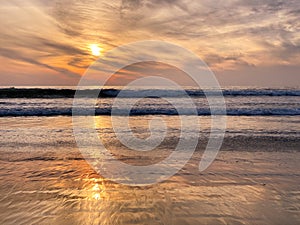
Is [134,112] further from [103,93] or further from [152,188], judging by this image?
[103,93]

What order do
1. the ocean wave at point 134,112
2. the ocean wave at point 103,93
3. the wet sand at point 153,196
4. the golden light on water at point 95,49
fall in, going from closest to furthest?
the wet sand at point 153,196 < the ocean wave at point 134,112 < the golden light on water at point 95,49 < the ocean wave at point 103,93

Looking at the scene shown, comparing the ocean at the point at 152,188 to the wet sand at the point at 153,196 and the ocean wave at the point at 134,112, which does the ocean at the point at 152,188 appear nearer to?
the wet sand at the point at 153,196

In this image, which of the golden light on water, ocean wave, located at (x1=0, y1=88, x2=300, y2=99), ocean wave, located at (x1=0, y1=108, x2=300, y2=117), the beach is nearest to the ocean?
the beach

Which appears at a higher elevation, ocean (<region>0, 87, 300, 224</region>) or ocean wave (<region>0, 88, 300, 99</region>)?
ocean wave (<region>0, 88, 300, 99</region>)

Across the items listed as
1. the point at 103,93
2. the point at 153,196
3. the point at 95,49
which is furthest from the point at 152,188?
the point at 103,93

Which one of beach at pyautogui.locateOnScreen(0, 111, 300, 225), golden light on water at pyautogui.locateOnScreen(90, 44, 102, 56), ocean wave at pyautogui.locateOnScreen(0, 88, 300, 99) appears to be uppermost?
golden light on water at pyautogui.locateOnScreen(90, 44, 102, 56)

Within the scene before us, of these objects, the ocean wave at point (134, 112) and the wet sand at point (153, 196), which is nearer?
the wet sand at point (153, 196)

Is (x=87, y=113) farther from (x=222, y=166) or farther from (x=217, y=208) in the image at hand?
(x=217, y=208)

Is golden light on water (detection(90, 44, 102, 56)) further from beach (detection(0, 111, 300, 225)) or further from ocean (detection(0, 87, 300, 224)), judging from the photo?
beach (detection(0, 111, 300, 225))

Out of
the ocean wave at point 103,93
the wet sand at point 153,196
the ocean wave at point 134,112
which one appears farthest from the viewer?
the ocean wave at point 103,93

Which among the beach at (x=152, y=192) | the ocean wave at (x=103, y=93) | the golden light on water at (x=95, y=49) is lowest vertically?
the beach at (x=152, y=192)

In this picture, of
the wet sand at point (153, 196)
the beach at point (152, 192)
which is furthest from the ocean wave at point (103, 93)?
the wet sand at point (153, 196)

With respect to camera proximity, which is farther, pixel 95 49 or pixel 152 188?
pixel 95 49

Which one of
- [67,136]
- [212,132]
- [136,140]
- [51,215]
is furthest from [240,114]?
[51,215]
